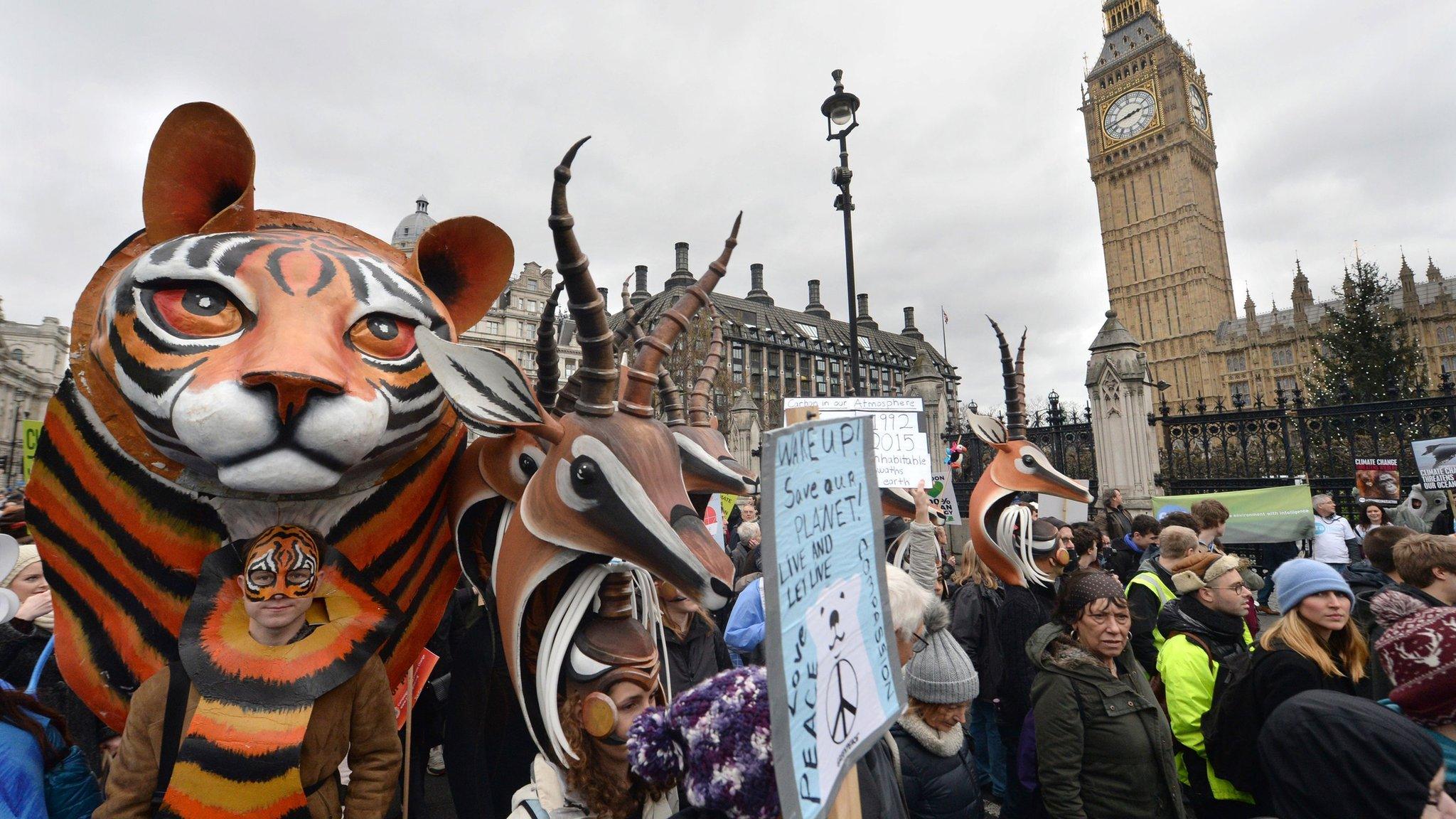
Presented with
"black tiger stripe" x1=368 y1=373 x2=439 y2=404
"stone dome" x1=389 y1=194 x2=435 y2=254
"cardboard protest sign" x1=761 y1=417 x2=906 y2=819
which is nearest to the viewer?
"cardboard protest sign" x1=761 y1=417 x2=906 y2=819

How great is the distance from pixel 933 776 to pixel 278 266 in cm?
309

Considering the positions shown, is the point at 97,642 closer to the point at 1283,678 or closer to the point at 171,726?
the point at 171,726

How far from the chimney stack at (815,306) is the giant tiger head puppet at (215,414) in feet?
258

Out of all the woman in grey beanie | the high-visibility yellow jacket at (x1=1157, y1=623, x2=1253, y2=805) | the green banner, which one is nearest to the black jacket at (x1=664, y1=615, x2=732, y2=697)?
the woman in grey beanie

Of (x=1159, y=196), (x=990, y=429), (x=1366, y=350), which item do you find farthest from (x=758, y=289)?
(x=990, y=429)

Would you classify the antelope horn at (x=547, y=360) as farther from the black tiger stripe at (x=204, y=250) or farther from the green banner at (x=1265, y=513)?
the green banner at (x=1265, y=513)

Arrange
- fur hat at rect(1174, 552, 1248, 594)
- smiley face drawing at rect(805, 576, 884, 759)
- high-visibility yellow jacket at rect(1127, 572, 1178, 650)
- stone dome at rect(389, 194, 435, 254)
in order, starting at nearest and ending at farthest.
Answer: smiley face drawing at rect(805, 576, 884, 759)
fur hat at rect(1174, 552, 1248, 594)
high-visibility yellow jacket at rect(1127, 572, 1178, 650)
stone dome at rect(389, 194, 435, 254)

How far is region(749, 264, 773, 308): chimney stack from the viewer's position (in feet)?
240

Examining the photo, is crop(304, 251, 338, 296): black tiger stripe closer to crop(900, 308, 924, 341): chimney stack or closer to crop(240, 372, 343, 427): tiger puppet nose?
crop(240, 372, 343, 427): tiger puppet nose

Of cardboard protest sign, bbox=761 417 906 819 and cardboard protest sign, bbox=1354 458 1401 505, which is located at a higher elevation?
cardboard protest sign, bbox=761 417 906 819

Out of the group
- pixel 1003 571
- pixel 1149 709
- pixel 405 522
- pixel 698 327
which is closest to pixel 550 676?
pixel 405 522

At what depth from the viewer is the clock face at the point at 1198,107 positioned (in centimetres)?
6425

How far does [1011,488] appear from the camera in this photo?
18.0 ft

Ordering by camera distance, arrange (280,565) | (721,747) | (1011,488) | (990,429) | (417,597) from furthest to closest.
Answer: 1. (990,429)
2. (1011,488)
3. (417,597)
4. (280,565)
5. (721,747)
